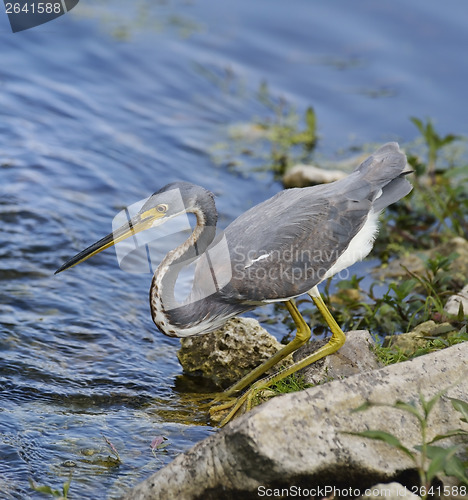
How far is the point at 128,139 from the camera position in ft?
30.1

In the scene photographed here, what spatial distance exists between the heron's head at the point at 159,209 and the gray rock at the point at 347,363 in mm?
1291

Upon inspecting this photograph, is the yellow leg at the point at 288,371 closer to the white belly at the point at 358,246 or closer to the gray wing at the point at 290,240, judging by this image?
the gray wing at the point at 290,240

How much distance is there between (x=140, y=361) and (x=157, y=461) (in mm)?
1270

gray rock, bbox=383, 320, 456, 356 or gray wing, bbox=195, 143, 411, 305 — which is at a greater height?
gray wing, bbox=195, 143, 411, 305

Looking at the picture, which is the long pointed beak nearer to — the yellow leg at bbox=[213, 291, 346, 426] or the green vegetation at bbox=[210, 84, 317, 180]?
the yellow leg at bbox=[213, 291, 346, 426]

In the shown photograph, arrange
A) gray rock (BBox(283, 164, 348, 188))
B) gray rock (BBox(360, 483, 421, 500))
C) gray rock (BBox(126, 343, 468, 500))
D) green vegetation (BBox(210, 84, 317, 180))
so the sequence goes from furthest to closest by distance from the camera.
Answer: green vegetation (BBox(210, 84, 317, 180)) → gray rock (BBox(283, 164, 348, 188)) → gray rock (BBox(126, 343, 468, 500)) → gray rock (BBox(360, 483, 421, 500))

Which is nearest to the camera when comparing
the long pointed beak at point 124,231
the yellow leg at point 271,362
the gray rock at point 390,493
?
the gray rock at point 390,493

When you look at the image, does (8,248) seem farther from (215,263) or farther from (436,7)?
(436,7)

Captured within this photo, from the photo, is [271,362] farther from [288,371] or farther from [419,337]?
[419,337]

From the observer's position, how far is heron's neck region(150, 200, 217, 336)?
5008mm

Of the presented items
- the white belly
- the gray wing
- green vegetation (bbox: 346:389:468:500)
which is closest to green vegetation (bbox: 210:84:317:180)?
the white belly

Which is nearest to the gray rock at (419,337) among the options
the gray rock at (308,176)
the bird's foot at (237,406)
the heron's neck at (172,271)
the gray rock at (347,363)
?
A: the gray rock at (347,363)

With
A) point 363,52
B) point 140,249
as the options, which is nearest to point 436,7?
point 363,52

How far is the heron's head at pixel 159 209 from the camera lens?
4.98m
